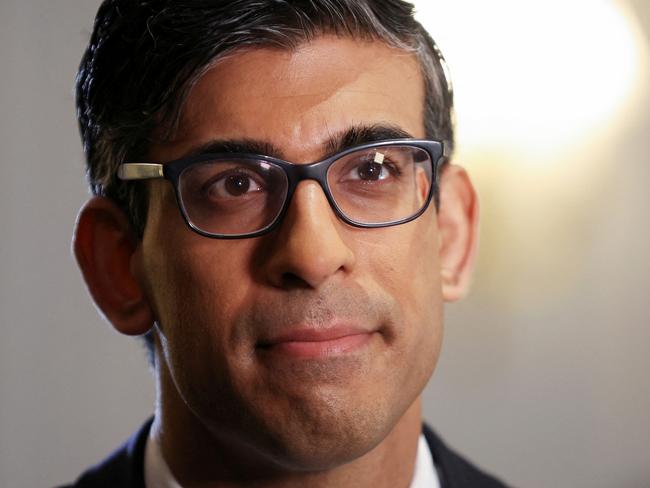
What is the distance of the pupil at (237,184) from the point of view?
1.79 metres

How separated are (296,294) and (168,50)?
0.50m

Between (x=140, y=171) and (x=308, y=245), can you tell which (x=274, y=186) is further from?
(x=140, y=171)

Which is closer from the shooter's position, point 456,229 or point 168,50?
point 168,50

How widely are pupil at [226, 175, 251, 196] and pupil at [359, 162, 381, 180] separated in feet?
0.65

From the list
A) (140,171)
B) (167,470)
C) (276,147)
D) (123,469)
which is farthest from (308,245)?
(123,469)

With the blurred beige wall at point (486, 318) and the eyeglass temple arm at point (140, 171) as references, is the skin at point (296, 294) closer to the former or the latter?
the eyeglass temple arm at point (140, 171)

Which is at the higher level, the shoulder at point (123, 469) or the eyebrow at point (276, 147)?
the eyebrow at point (276, 147)

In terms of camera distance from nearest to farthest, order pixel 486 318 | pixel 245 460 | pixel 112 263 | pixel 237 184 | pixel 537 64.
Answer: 1. pixel 237 184
2. pixel 245 460
3. pixel 112 263
4. pixel 537 64
5. pixel 486 318

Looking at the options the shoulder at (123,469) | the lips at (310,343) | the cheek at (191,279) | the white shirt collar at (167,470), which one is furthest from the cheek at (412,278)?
the shoulder at (123,469)

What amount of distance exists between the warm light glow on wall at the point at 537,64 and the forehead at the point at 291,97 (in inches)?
46.5

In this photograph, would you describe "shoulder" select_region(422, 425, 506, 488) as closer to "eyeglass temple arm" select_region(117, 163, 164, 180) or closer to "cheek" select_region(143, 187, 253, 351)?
"cheek" select_region(143, 187, 253, 351)

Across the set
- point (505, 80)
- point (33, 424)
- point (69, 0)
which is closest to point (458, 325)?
point (505, 80)

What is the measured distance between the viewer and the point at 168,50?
6.05 feet

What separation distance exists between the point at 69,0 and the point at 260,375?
182 centimetres
